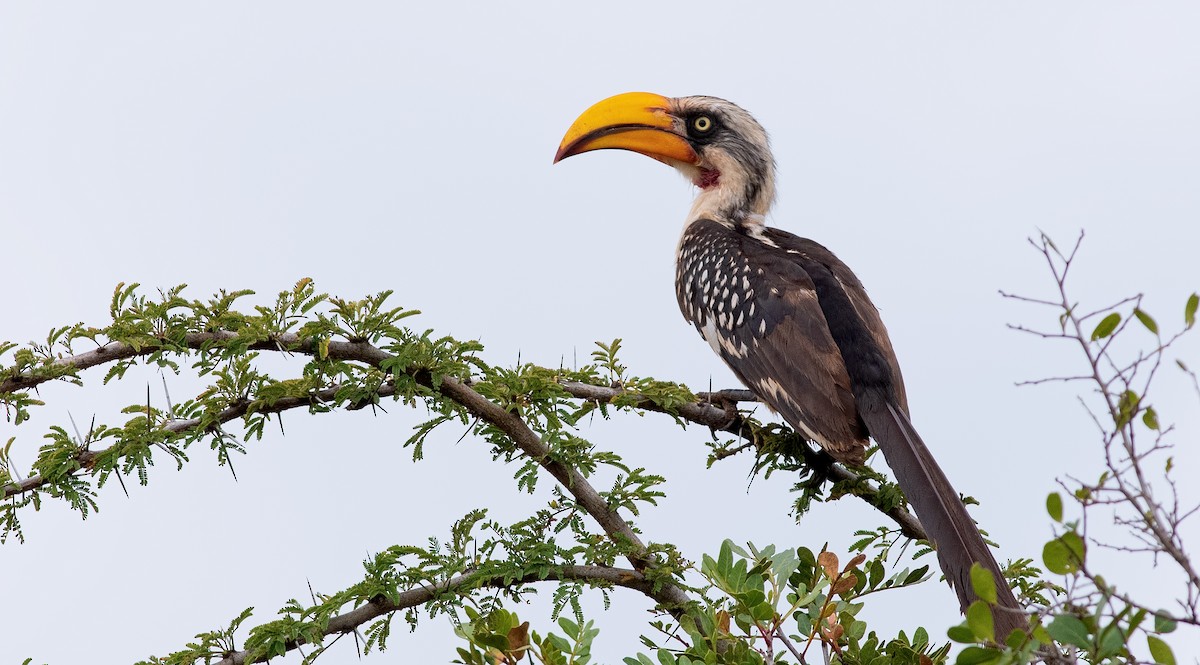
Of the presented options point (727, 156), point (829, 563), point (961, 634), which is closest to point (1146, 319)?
point (961, 634)

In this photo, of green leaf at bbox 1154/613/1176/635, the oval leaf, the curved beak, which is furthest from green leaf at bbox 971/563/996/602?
the curved beak

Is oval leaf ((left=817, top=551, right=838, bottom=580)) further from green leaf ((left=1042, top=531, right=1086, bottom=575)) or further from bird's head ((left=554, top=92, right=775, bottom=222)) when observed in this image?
bird's head ((left=554, top=92, right=775, bottom=222))

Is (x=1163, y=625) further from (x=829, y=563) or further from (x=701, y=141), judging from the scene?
(x=701, y=141)

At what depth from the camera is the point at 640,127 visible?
6.32m

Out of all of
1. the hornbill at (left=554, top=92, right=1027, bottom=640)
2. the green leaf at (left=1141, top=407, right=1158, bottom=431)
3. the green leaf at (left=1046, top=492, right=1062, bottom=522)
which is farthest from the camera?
the hornbill at (left=554, top=92, right=1027, bottom=640)

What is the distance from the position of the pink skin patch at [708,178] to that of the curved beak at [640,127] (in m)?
0.08

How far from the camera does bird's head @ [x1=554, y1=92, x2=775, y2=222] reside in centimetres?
620

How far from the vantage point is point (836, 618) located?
10.3 feet

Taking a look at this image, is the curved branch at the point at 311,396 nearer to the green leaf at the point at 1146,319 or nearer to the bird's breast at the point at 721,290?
the bird's breast at the point at 721,290

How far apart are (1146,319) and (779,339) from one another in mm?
2578

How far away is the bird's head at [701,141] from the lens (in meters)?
6.20

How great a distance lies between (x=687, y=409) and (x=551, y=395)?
2.65ft

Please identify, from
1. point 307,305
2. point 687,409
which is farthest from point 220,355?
point 687,409

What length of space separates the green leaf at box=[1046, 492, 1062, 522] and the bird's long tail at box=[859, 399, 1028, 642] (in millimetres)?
1492
